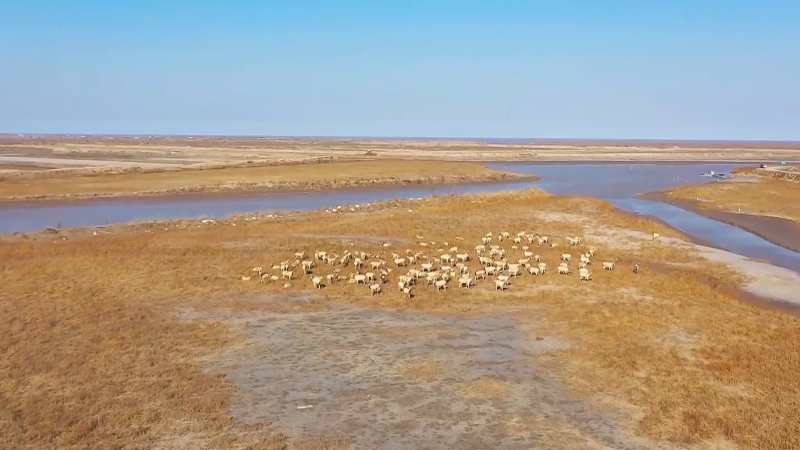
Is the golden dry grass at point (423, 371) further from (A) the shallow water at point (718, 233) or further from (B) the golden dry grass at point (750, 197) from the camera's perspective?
(B) the golden dry grass at point (750, 197)

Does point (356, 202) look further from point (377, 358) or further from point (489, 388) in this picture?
point (489, 388)

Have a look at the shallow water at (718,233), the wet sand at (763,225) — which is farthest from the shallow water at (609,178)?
the wet sand at (763,225)

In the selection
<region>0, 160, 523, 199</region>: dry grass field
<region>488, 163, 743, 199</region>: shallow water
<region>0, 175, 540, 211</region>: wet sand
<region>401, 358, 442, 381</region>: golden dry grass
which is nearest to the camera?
<region>401, 358, 442, 381</region>: golden dry grass

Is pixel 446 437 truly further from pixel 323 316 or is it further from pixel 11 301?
pixel 11 301

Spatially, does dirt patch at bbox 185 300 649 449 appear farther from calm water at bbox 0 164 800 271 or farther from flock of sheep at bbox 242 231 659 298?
calm water at bbox 0 164 800 271

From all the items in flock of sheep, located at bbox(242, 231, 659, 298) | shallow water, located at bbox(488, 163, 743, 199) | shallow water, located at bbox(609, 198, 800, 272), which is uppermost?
shallow water, located at bbox(488, 163, 743, 199)

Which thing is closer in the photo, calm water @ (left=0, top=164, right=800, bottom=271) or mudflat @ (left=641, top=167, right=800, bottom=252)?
calm water @ (left=0, top=164, right=800, bottom=271)

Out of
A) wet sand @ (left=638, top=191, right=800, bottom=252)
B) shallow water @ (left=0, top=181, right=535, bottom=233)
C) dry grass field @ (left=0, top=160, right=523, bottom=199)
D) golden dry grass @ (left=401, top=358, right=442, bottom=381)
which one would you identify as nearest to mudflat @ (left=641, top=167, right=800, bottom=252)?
wet sand @ (left=638, top=191, right=800, bottom=252)

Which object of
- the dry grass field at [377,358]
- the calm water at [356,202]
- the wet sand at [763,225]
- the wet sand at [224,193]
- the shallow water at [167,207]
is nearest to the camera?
the dry grass field at [377,358]
